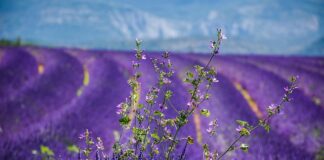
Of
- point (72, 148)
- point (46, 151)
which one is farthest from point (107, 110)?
point (46, 151)

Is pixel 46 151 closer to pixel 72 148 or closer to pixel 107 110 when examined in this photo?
pixel 72 148

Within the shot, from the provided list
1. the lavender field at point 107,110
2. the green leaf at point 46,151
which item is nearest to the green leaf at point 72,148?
the lavender field at point 107,110

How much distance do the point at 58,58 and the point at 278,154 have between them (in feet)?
35.8

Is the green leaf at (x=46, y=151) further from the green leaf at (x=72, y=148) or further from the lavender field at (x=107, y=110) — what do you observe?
the green leaf at (x=72, y=148)

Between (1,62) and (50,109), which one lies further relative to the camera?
(1,62)

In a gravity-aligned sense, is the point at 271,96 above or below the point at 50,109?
above

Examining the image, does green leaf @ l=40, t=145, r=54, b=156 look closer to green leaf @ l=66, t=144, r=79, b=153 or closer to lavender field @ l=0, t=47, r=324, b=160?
lavender field @ l=0, t=47, r=324, b=160

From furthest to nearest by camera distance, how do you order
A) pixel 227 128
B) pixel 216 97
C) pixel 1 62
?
pixel 1 62 → pixel 216 97 → pixel 227 128

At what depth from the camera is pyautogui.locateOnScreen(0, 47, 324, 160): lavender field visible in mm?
4984

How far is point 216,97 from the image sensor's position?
10.3m

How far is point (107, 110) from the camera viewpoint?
680cm

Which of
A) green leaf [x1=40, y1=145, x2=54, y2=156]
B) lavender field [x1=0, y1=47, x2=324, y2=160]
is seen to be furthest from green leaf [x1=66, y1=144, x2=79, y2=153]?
green leaf [x1=40, y1=145, x2=54, y2=156]

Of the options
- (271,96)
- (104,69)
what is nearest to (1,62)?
(104,69)

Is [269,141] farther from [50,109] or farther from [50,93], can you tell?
[50,93]
